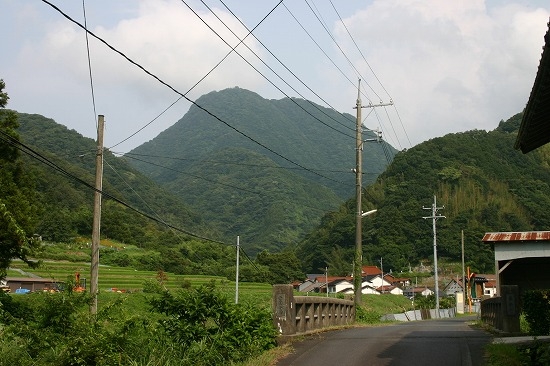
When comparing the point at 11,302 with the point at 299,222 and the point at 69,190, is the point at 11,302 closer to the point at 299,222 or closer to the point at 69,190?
the point at 69,190

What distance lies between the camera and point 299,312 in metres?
17.6

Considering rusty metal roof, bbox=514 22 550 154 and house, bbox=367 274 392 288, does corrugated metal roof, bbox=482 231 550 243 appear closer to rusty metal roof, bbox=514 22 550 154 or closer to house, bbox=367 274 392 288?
rusty metal roof, bbox=514 22 550 154

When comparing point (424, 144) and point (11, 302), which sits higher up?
point (424, 144)

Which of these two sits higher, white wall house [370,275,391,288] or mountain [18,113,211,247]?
mountain [18,113,211,247]

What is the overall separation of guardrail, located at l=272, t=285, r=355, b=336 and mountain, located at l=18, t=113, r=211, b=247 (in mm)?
33257

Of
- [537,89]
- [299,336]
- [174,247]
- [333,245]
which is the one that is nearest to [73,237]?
[174,247]

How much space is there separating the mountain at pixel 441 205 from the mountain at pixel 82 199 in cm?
2778

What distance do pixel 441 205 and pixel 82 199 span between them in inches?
2208

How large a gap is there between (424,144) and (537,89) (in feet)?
408

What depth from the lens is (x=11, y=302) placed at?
2667 cm

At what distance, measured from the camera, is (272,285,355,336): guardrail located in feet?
53.4

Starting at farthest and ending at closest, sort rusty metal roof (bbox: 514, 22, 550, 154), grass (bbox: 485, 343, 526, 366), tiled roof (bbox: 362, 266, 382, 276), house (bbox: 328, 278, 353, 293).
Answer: tiled roof (bbox: 362, 266, 382, 276) → house (bbox: 328, 278, 353, 293) → grass (bbox: 485, 343, 526, 366) → rusty metal roof (bbox: 514, 22, 550, 154)

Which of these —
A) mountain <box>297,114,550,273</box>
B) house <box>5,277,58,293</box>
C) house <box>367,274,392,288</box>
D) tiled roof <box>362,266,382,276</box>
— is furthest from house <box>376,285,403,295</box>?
house <box>5,277,58,293</box>

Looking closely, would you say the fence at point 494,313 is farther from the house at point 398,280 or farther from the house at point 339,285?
the house at point 398,280
